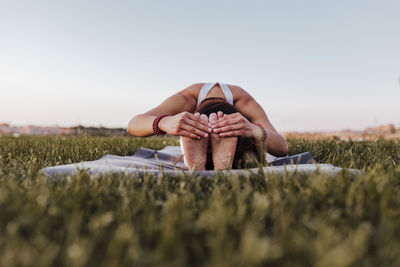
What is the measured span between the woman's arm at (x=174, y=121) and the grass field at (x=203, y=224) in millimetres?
688

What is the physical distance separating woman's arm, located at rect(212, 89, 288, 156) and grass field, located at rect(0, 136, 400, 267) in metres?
0.67

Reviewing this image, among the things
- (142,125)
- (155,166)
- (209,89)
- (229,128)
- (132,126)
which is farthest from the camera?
(209,89)

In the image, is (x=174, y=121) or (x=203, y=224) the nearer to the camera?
(x=203, y=224)

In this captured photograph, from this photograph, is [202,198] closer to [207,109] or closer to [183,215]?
[183,215]

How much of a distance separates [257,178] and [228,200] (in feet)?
1.31

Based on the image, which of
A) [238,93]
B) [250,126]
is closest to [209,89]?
[238,93]

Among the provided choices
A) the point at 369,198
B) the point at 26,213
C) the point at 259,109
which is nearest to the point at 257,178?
the point at 369,198

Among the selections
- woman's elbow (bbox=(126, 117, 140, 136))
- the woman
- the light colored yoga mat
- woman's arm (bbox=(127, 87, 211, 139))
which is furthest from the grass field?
woman's elbow (bbox=(126, 117, 140, 136))

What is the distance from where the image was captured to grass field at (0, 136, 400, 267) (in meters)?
0.74

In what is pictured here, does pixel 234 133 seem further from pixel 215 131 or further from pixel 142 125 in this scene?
pixel 142 125

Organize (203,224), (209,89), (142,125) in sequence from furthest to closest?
(209,89)
(142,125)
(203,224)

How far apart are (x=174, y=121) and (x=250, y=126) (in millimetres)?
554

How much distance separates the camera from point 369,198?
45.9 inches

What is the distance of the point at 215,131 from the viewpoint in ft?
6.75
